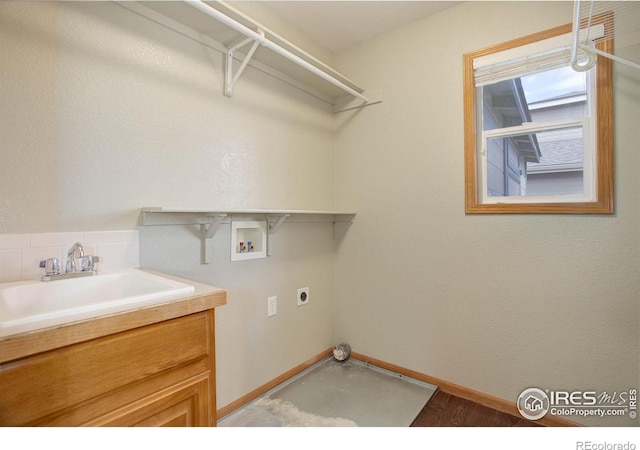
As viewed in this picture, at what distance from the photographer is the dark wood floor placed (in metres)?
1.59

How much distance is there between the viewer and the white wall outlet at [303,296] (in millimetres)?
2114

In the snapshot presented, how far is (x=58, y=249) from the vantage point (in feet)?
3.69

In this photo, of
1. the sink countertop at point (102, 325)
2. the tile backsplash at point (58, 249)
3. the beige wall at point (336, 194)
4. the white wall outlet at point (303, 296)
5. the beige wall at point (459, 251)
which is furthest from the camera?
the white wall outlet at point (303, 296)

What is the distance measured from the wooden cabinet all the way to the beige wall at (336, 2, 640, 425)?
146 cm

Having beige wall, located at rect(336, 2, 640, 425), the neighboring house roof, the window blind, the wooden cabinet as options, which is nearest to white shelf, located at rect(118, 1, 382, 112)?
beige wall, located at rect(336, 2, 640, 425)

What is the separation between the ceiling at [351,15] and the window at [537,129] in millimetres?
457

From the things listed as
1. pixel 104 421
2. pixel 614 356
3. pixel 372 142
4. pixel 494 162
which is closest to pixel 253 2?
pixel 372 142

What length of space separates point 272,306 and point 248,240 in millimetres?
449

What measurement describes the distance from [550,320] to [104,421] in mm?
1926

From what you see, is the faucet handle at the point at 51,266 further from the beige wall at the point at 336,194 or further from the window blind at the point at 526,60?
the window blind at the point at 526,60

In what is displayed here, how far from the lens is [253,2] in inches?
69.9

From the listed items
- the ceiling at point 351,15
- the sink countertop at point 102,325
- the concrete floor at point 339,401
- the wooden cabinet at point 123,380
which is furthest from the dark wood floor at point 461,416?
the ceiling at point 351,15

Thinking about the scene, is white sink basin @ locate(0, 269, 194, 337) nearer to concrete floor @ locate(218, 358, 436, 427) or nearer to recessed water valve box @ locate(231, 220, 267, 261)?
recessed water valve box @ locate(231, 220, 267, 261)
